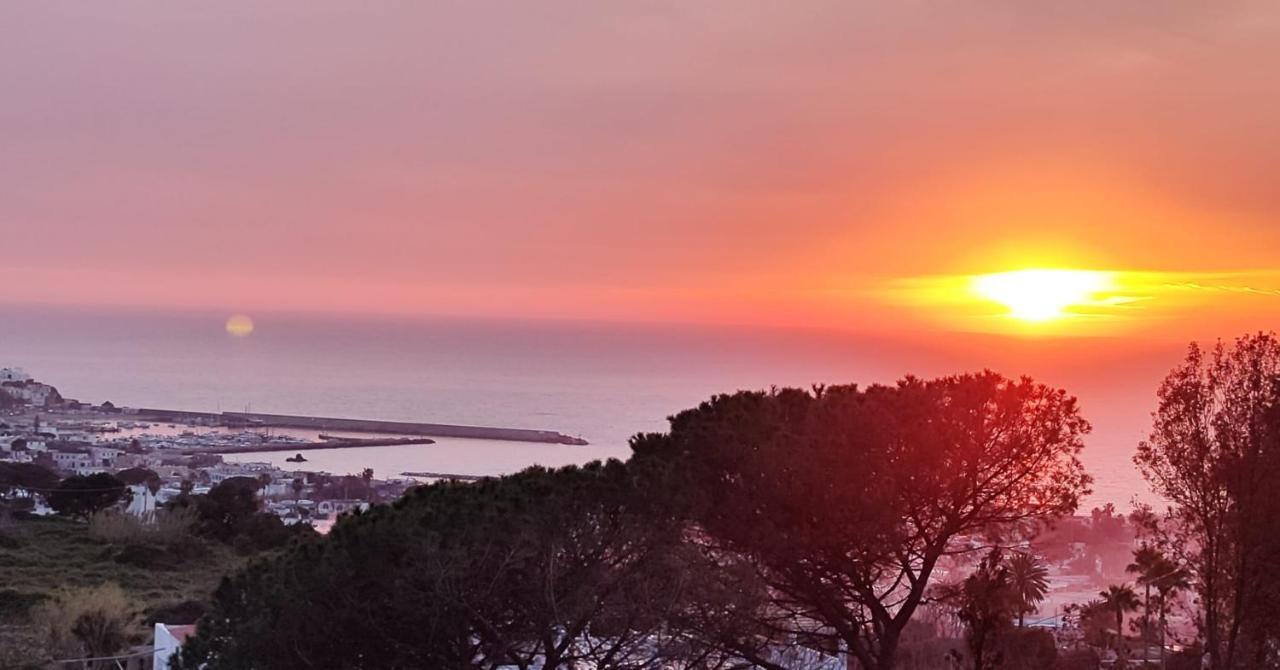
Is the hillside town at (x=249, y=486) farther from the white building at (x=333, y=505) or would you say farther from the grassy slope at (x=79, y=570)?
the grassy slope at (x=79, y=570)

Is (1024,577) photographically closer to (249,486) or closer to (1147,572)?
(1147,572)

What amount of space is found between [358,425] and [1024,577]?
43542 mm

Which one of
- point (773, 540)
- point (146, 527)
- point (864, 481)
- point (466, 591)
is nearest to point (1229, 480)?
point (864, 481)

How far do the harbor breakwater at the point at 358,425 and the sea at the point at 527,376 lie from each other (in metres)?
1.34

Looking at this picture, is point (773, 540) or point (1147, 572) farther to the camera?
point (1147, 572)

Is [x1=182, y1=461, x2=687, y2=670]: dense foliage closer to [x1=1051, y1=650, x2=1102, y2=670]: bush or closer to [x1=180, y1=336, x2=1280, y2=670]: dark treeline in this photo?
[x1=180, y1=336, x2=1280, y2=670]: dark treeline

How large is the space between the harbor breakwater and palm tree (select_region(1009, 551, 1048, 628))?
→ 31.5m

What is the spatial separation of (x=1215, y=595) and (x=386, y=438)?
41.6 metres

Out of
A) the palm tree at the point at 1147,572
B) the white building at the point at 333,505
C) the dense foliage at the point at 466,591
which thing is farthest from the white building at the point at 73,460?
the dense foliage at the point at 466,591

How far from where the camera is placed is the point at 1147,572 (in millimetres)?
12367

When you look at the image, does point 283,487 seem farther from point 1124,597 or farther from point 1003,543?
point 1003,543

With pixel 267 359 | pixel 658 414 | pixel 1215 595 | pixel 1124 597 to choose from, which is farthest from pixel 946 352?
pixel 1215 595

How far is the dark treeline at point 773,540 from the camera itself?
6.70 meters

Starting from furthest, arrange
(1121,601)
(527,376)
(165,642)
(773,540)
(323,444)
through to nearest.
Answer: (527,376)
(323,444)
(1121,601)
(165,642)
(773,540)
